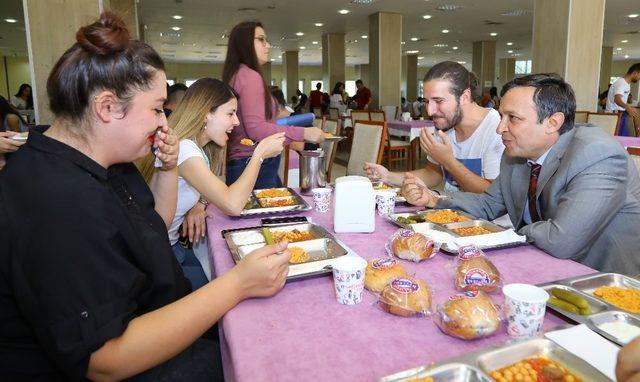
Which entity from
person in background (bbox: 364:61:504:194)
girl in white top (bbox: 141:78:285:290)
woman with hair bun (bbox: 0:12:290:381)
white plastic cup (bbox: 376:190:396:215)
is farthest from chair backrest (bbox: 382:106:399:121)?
woman with hair bun (bbox: 0:12:290:381)

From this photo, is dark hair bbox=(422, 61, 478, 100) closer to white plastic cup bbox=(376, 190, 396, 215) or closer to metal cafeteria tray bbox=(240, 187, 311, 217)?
white plastic cup bbox=(376, 190, 396, 215)

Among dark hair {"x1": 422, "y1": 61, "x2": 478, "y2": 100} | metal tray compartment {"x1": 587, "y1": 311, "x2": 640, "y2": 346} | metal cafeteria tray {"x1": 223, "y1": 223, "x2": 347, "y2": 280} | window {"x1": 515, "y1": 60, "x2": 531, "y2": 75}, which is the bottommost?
metal tray compartment {"x1": 587, "y1": 311, "x2": 640, "y2": 346}

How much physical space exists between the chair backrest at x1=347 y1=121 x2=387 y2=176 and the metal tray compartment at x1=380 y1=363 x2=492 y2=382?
2.30 metres

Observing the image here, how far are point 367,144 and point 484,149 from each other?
113cm

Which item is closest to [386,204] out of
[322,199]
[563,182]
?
[322,199]

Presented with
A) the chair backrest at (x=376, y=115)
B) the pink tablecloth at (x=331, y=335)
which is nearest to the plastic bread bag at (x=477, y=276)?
the pink tablecloth at (x=331, y=335)

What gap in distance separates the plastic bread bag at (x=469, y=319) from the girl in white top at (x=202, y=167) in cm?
97

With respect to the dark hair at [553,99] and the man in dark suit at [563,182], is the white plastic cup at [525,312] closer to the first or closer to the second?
the man in dark suit at [563,182]

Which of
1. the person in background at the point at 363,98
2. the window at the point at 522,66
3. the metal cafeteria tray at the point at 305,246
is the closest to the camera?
the metal cafeteria tray at the point at 305,246

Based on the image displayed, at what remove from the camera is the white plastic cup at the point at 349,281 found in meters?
0.93

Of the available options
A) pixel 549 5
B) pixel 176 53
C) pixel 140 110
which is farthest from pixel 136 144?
pixel 176 53

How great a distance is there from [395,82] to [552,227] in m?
8.78

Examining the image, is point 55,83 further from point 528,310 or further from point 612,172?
point 612,172

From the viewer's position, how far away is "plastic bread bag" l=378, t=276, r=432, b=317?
0.88 metres
